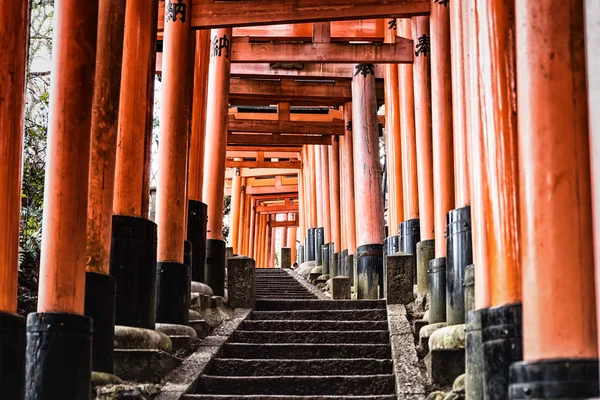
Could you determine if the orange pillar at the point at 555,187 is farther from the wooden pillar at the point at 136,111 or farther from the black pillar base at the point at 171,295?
the black pillar base at the point at 171,295

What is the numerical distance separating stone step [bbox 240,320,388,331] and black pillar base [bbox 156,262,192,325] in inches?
37.4

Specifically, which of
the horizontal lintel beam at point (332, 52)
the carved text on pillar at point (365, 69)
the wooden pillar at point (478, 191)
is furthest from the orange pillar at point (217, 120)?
the wooden pillar at point (478, 191)

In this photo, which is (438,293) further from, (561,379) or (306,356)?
(561,379)

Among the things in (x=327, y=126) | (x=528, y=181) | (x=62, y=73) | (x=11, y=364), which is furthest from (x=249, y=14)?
(x=327, y=126)

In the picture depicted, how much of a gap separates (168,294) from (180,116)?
179cm

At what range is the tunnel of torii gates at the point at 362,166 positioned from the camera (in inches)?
174

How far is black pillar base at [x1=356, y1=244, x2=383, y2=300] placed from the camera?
13.5 metres

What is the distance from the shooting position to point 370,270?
13750 mm

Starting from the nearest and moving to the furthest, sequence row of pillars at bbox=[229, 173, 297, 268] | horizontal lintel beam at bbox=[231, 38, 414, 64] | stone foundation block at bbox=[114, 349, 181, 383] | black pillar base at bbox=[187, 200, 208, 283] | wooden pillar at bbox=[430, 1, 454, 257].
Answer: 1. stone foundation block at bbox=[114, 349, 181, 383]
2. wooden pillar at bbox=[430, 1, 454, 257]
3. black pillar base at bbox=[187, 200, 208, 283]
4. horizontal lintel beam at bbox=[231, 38, 414, 64]
5. row of pillars at bbox=[229, 173, 297, 268]

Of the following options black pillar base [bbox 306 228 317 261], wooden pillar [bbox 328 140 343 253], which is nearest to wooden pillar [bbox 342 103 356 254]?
wooden pillar [bbox 328 140 343 253]

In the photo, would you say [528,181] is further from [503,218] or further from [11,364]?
[11,364]

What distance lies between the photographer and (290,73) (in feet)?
48.9

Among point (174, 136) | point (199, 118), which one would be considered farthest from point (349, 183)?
A: point (174, 136)

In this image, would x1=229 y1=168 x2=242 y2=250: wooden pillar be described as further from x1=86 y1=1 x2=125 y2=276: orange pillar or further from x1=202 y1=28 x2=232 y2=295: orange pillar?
x1=86 y1=1 x2=125 y2=276: orange pillar
